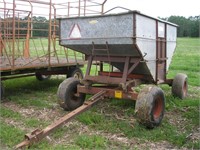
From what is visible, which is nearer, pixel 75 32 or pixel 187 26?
pixel 75 32

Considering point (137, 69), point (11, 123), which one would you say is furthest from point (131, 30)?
point (11, 123)

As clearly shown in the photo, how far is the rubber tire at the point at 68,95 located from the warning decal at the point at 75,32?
899mm

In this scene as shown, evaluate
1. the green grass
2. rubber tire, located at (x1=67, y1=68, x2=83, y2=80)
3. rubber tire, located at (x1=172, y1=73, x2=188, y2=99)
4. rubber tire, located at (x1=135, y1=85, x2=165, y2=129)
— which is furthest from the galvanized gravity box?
rubber tire, located at (x1=67, y1=68, x2=83, y2=80)

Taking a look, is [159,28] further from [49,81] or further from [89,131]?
[49,81]

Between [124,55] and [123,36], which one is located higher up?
[123,36]

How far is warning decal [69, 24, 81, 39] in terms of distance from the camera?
18.2ft

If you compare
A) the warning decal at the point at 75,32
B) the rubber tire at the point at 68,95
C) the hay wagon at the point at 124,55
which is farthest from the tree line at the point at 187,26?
the warning decal at the point at 75,32

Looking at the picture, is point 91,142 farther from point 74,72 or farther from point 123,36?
point 74,72

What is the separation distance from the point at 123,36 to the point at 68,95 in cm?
174

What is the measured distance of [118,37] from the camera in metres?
4.91

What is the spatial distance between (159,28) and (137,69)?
913 mm

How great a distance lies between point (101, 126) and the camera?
189 inches

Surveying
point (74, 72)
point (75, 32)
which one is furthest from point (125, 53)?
point (74, 72)

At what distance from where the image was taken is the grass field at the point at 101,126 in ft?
13.5
